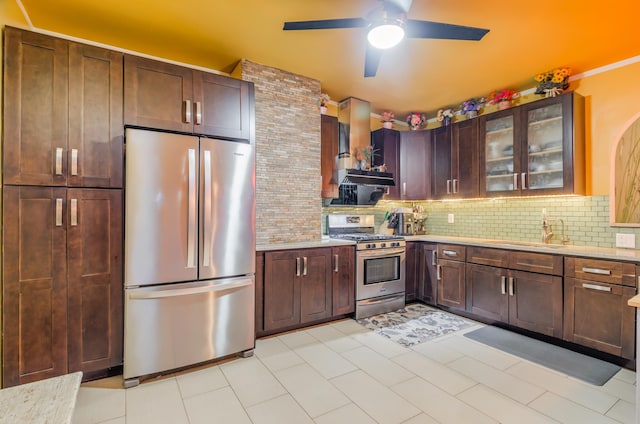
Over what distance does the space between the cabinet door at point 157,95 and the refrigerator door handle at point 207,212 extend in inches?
13.8

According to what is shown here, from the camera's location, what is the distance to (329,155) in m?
3.88

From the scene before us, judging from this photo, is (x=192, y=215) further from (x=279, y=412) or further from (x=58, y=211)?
(x=279, y=412)

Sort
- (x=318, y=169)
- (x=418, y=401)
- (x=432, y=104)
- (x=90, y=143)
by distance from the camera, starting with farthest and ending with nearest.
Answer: (x=432, y=104) < (x=318, y=169) < (x=90, y=143) < (x=418, y=401)

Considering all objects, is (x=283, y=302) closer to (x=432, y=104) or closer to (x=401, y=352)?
(x=401, y=352)

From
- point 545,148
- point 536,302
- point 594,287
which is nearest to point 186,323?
point 536,302

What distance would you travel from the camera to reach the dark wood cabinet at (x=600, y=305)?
240 centimetres

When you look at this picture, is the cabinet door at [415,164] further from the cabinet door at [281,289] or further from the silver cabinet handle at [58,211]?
the silver cabinet handle at [58,211]

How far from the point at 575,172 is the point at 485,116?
1168 millimetres

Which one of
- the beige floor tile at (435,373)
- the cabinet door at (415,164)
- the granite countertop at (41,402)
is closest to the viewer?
the granite countertop at (41,402)

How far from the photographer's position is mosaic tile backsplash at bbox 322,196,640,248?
3090 mm

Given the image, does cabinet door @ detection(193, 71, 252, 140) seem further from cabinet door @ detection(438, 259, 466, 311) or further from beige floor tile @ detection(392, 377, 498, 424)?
cabinet door @ detection(438, 259, 466, 311)

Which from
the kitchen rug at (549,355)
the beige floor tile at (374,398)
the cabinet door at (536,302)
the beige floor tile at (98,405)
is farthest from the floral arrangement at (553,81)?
the beige floor tile at (98,405)

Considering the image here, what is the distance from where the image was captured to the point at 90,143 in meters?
2.21

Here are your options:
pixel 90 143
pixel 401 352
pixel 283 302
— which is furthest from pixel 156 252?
pixel 401 352
